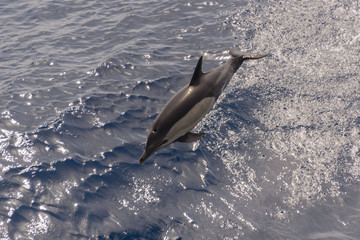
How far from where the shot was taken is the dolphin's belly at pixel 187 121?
538 centimetres

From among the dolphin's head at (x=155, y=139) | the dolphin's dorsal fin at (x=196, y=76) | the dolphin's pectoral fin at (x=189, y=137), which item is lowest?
the dolphin's pectoral fin at (x=189, y=137)

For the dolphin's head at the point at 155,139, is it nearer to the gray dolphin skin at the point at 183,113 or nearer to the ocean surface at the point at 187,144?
the gray dolphin skin at the point at 183,113

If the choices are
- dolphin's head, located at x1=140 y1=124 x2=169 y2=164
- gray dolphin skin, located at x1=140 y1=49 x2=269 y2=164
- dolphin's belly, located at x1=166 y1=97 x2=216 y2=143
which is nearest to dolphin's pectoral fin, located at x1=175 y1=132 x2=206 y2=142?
gray dolphin skin, located at x1=140 y1=49 x2=269 y2=164

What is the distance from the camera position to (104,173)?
8.55 metres

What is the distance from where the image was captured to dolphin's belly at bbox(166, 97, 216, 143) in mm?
5379

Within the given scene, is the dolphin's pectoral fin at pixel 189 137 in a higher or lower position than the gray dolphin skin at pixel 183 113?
lower

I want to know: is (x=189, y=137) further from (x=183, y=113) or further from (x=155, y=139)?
(x=155, y=139)

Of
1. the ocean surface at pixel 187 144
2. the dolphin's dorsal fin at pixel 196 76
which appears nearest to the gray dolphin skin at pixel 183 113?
the dolphin's dorsal fin at pixel 196 76

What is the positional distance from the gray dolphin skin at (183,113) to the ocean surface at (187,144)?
8.14 ft

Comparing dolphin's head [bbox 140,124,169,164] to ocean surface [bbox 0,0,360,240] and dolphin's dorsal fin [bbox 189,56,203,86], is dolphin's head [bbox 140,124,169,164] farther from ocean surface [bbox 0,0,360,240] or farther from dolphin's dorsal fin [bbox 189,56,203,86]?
ocean surface [bbox 0,0,360,240]

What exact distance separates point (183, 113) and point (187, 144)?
4096mm

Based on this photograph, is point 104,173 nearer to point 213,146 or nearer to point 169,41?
point 213,146

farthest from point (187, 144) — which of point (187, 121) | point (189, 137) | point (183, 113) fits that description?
Answer: point (183, 113)

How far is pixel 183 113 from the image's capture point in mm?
5398
